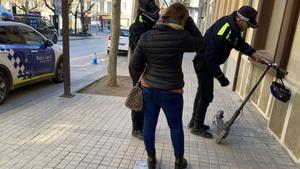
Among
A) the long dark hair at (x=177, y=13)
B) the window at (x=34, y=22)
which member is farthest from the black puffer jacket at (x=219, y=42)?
the window at (x=34, y=22)

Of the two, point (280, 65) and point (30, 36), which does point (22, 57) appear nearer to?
point (30, 36)

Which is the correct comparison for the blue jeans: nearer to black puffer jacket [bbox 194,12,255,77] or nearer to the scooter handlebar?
black puffer jacket [bbox 194,12,255,77]

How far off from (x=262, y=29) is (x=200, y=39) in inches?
152

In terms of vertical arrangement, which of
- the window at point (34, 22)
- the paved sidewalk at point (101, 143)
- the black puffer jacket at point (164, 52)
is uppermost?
the black puffer jacket at point (164, 52)

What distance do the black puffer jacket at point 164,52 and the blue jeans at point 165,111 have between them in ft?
0.31

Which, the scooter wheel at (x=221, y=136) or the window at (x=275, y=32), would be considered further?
the window at (x=275, y=32)

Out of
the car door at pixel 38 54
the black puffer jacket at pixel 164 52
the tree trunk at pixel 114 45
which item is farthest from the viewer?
the tree trunk at pixel 114 45

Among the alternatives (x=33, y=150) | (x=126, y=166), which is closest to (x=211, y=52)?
(x=126, y=166)

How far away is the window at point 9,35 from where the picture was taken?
6.20 m

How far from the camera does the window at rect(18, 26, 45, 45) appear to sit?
689 centimetres

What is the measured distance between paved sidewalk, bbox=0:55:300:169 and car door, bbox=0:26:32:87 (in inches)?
36.4

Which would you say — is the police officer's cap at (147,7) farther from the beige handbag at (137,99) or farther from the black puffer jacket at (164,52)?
the beige handbag at (137,99)

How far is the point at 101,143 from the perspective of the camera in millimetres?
4172

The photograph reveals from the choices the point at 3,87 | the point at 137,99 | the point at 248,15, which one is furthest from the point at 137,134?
the point at 3,87
